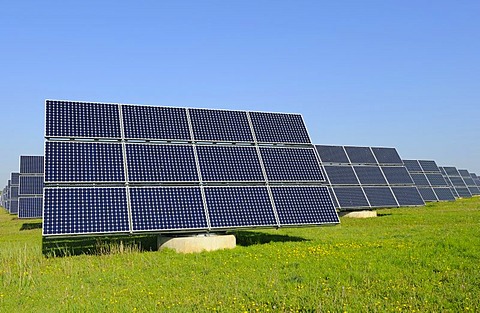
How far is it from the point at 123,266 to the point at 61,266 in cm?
205

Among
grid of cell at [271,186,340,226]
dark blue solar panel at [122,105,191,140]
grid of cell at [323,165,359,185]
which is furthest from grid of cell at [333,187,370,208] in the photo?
dark blue solar panel at [122,105,191,140]

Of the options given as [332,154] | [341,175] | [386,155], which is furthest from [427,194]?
[341,175]

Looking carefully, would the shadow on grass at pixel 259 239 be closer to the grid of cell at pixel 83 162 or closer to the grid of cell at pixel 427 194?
the grid of cell at pixel 83 162

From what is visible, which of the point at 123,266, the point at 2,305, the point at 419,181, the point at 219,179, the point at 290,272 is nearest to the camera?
the point at 2,305

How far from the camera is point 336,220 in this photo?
17.5 meters

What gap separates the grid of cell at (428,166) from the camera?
53859 mm

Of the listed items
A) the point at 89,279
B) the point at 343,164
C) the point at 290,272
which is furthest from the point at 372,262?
the point at 343,164

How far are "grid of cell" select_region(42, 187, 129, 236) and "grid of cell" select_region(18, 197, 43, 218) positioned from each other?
26952 millimetres

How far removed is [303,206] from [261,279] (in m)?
6.74

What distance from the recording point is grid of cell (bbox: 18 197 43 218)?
128ft

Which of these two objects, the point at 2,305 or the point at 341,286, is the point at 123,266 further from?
the point at 341,286

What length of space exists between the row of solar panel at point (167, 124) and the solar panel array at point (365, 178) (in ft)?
41.3

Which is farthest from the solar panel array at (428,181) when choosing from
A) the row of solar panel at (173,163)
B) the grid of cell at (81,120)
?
the grid of cell at (81,120)

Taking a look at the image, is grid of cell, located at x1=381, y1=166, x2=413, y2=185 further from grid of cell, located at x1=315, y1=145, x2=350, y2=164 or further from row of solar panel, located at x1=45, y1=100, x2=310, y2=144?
row of solar panel, located at x1=45, y1=100, x2=310, y2=144
